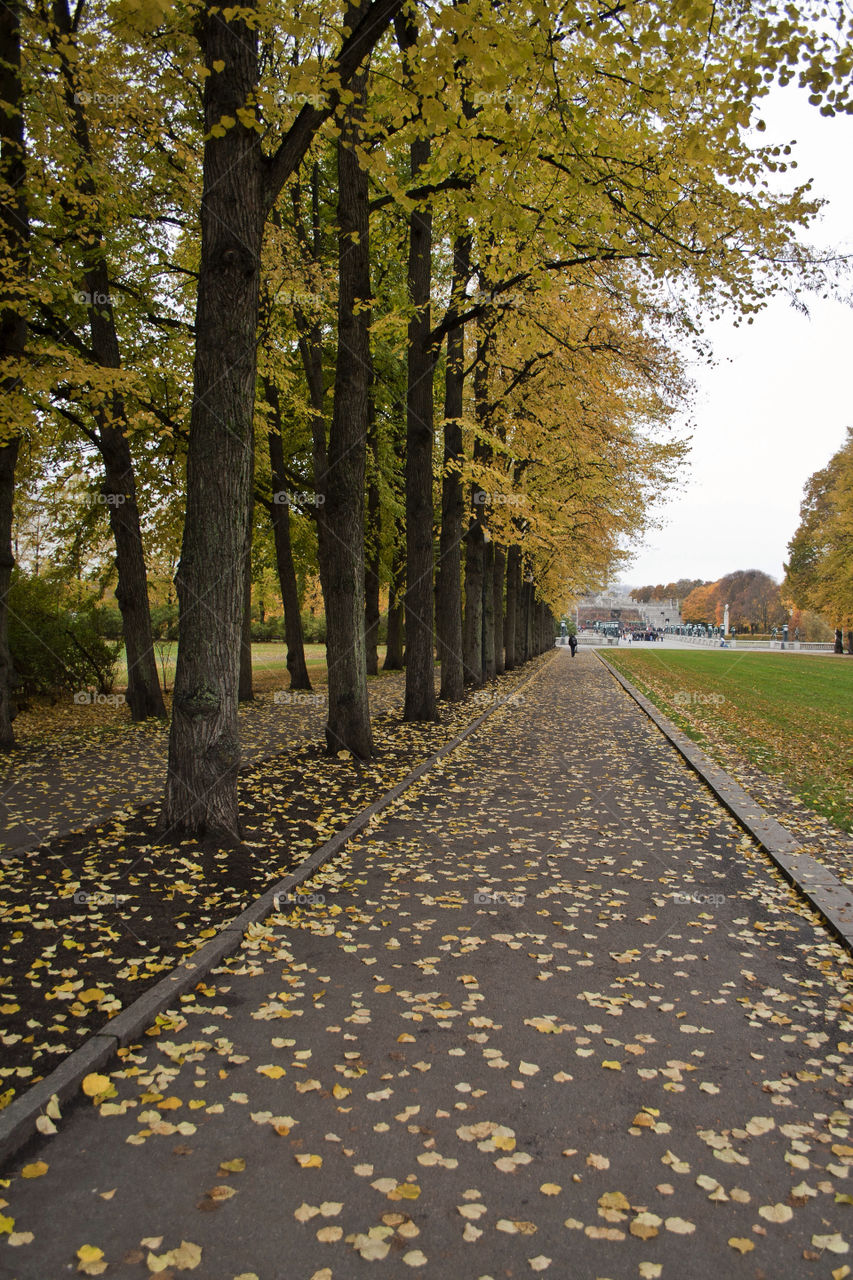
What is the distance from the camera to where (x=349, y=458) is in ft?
34.8

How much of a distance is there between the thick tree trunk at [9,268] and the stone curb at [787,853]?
32.3 ft

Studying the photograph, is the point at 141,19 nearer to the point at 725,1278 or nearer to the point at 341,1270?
the point at 341,1270

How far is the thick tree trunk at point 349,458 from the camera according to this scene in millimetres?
10453

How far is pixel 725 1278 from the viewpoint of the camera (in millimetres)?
2549

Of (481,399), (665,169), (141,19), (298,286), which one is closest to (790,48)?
(665,169)

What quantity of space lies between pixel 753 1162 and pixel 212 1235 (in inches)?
77.5

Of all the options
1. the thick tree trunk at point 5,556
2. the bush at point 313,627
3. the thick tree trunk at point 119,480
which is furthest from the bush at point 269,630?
the thick tree trunk at point 5,556

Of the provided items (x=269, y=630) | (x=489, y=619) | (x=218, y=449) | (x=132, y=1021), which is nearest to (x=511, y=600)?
(x=489, y=619)
